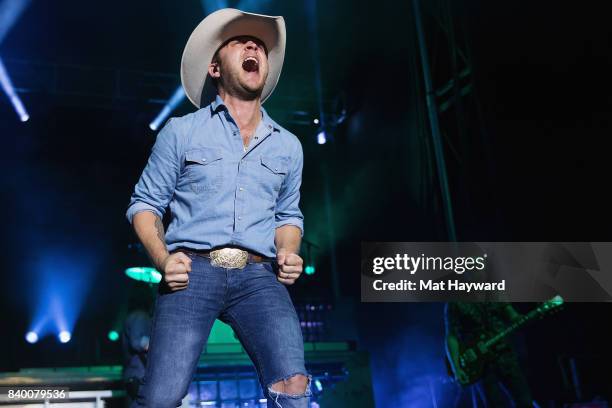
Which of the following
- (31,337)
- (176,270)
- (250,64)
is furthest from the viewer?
(31,337)

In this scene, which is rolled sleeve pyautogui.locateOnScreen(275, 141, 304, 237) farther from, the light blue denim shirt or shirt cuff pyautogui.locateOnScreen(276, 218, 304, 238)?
the light blue denim shirt

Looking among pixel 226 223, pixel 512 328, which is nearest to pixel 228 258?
pixel 226 223

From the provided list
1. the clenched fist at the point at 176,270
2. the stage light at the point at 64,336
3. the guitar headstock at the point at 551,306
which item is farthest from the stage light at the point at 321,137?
the clenched fist at the point at 176,270

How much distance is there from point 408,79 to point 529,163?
3.04m

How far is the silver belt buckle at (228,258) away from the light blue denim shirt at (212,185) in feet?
0.09

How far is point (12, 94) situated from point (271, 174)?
938 centimetres

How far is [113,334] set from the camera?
11.2m

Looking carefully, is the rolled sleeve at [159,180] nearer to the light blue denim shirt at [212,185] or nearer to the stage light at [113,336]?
the light blue denim shirt at [212,185]

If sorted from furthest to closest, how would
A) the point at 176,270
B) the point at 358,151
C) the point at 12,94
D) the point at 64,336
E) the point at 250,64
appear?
the point at 358,151
the point at 64,336
the point at 12,94
the point at 250,64
the point at 176,270

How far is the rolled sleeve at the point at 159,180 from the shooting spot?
2.04m

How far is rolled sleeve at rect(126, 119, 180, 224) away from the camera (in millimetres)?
2045

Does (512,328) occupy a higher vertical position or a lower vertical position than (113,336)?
lower

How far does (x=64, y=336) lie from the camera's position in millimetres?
11125

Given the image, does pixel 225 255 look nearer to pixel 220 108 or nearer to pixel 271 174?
pixel 271 174
